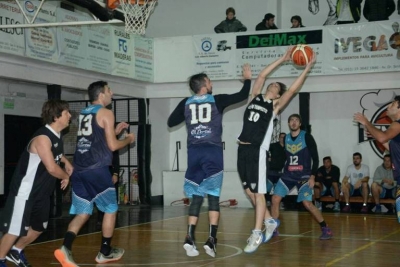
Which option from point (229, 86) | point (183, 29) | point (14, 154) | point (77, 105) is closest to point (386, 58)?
point (229, 86)

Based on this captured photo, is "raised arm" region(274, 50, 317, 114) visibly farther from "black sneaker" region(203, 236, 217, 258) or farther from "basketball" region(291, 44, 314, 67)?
"black sneaker" region(203, 236, 217, 258)

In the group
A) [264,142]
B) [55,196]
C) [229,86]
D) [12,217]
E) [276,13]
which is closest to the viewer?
[12,217]

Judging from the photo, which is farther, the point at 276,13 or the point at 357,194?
the point at 276,13

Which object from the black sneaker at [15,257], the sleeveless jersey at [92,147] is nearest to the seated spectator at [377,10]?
the sleeveless jersey at [92,147]

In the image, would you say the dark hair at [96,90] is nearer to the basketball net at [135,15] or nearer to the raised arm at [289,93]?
the raised arm at [289,93]

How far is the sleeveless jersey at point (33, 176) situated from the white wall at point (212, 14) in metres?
13.9

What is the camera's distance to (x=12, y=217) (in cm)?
702

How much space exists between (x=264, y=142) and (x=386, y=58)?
29.2ft

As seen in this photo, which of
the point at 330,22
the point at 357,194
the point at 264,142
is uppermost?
the point at 330,22

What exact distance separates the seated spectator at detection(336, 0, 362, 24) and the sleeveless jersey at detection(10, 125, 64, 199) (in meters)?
13.2

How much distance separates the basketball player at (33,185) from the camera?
7055 mm

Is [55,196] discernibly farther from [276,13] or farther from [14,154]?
[276,13]

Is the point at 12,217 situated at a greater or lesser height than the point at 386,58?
lesser

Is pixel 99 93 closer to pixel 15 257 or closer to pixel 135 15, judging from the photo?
pixel 15 257
